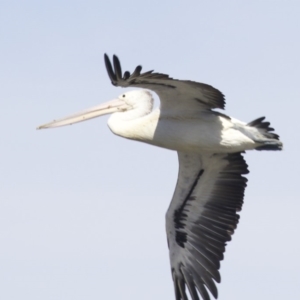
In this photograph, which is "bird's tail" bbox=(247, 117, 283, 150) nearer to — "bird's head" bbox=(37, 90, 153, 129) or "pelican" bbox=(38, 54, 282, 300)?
"pelican" bbox=(38, 54, 282, 300)

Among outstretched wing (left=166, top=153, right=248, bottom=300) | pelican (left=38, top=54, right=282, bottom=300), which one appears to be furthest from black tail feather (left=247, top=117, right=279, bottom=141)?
outstretched wing (left=166, top=153, right=248, bottom=300)

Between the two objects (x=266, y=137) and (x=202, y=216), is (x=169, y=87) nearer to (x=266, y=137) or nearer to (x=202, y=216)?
(x=266, y=137)

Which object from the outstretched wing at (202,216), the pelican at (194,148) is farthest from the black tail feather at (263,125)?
the outstretched wing at (202,216)

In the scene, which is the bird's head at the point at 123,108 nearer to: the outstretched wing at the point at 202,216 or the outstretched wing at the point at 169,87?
the outstretched wing at the point at 169,87

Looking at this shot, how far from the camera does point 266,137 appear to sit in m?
14.2

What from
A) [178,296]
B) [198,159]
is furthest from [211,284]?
[198,159]

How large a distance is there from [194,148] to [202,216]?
161cm

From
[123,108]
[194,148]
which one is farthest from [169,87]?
[123,108]

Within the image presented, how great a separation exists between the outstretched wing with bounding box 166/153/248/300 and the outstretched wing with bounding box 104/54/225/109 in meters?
1.30

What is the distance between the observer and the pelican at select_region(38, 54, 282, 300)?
14.1m

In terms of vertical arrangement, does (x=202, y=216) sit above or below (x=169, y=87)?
below

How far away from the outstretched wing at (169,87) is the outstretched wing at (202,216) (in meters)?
1.30

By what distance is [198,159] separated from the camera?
15352mm

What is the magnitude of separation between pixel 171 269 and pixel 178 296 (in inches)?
17.6
